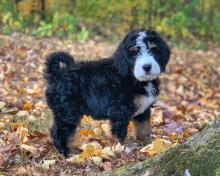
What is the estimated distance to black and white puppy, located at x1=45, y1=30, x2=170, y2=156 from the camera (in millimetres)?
6059

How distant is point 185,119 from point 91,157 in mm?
3787

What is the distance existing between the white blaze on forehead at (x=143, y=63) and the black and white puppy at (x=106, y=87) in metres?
0.01

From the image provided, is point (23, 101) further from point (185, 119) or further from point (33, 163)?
point (33, 163)

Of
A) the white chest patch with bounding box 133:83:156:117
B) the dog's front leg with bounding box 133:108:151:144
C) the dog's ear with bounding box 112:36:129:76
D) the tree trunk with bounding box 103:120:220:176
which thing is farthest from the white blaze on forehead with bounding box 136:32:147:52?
the tree trunk with bounding box 103:120:220:176

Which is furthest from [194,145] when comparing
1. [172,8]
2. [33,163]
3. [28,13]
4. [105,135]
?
[172,8]

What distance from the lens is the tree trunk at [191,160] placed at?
13.3ft

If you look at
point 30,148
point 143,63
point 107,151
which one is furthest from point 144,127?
point 30,148

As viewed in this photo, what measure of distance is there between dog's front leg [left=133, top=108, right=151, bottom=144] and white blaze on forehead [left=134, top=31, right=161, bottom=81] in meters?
0.61

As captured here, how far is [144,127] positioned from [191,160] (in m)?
2.32

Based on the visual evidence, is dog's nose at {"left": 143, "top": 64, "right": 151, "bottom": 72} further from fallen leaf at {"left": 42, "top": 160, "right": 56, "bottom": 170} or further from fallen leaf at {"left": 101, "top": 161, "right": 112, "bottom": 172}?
fallen leaf at {"left": 42, "top": 160, "right": 56, "bottom": 170}

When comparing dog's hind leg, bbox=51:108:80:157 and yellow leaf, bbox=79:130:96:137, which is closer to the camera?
dog's hind leg, bbox=51:108:80:157

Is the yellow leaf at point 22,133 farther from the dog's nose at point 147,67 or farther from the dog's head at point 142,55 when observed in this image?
the dog's nose at point 147,67

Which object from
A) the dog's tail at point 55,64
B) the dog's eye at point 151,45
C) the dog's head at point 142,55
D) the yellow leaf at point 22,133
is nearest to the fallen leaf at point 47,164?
the yellow leaf at point 22,133

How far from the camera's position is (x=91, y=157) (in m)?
5.50
